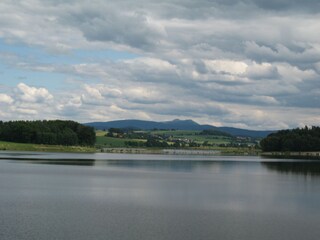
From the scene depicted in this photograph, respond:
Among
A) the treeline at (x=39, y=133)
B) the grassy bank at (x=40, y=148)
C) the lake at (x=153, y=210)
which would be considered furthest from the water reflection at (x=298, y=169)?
the treeline at (x=39, y=133)

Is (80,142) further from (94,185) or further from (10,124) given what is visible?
(94,185)

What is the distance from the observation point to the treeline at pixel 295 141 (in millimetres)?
185750

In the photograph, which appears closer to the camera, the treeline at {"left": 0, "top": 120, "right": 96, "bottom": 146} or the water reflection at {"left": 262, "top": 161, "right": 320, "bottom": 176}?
the water reflection at {"left": 262, "top": 161, "right": 320, "bottom": 176}

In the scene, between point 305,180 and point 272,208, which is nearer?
point 272,208

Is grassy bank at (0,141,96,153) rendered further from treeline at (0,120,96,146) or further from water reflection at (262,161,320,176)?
water reflection at (262,161,320,176)

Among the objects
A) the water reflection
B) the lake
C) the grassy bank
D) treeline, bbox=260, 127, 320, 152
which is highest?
treeline, bbox=260, 127, 320, 152

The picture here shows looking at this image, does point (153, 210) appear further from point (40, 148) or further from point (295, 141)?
point (295, 141)

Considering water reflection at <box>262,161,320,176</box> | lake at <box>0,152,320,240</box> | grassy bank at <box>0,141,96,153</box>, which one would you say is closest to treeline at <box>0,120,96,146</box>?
grassy bank at <box>0,141,96,153</box>

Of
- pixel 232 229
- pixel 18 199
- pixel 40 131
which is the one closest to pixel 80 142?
pixel 40 131

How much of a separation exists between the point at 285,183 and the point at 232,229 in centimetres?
3405

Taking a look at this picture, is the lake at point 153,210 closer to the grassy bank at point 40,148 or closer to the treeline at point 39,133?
the grassy bank at point 40,148

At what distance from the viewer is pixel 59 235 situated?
27.1 metres

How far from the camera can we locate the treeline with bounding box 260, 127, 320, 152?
18575cm

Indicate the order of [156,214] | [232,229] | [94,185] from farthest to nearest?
1. [94,185]
2. [156,214]
3. [232,229]
